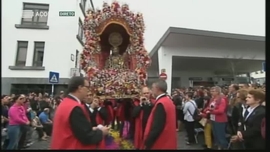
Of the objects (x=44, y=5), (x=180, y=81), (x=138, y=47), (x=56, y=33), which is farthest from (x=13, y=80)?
(x=180, y=81)

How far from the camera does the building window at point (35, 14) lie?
19.2m

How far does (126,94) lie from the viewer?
662 centimetres

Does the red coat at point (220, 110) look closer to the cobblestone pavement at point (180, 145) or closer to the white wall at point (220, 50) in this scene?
the cobblestone pavement at point (180, 145)

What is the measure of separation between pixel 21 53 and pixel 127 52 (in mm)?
14019

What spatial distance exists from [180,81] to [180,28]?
1444cm

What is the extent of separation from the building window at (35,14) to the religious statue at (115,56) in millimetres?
13394

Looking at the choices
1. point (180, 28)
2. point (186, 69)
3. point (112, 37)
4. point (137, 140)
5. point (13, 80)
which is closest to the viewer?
point (137, 140)

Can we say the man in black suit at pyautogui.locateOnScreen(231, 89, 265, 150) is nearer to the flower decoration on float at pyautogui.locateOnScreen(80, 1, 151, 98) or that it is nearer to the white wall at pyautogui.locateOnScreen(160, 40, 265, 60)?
the flower decoration on float at pyautogui.locateOnScreen(80, 1, 151, 98)

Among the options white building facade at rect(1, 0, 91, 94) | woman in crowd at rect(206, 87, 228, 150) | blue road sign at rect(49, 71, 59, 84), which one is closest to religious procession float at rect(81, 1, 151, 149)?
woman in crowd at rect(206, 87, 228, 150)

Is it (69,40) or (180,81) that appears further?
(180,81)

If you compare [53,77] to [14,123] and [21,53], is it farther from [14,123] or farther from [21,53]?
[21,53]

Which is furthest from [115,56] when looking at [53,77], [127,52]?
[53,77]

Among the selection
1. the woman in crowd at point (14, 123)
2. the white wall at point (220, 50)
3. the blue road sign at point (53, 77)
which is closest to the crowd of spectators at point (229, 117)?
the white wall at point (220, 50)

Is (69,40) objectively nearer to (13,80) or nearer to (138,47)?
(13,80)
